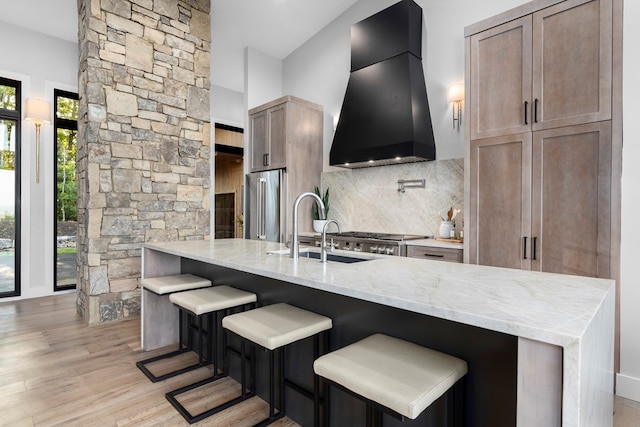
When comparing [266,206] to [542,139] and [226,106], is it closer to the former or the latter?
[226,106]

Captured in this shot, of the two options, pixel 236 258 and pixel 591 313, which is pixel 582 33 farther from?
pixel 236 258

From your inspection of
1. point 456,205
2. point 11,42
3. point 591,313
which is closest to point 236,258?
point 591,313

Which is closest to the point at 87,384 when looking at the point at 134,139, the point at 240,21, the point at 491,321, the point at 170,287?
the point at 170,287

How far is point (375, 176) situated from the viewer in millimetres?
4344

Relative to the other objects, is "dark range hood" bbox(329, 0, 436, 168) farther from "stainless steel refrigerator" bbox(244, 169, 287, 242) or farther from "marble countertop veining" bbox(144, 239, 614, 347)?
"marble countertop veining" bbox(144, 239, 614, 347)

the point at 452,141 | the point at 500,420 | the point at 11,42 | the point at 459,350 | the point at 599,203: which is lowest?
the point at 500,420

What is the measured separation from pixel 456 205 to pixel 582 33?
5.65 feet

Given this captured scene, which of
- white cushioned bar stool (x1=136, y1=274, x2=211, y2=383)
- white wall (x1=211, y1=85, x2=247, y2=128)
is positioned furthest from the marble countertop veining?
white wall (x1=211, y1=85, x2=247, y2=128)

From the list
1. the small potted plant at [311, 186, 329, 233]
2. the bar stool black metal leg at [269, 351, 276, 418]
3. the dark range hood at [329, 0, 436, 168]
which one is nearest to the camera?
the bar stool black metal leg at [269, 351, 276, 418]

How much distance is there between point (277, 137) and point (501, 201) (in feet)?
9.59

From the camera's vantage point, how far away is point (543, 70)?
248cm

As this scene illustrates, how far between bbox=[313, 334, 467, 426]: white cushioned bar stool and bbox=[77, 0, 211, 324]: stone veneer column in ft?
10.6

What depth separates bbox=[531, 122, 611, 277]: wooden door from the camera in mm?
2234

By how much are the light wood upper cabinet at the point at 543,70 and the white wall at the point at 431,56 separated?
2.77 ft
